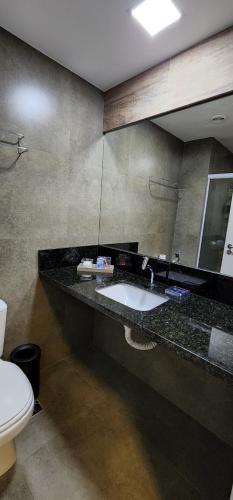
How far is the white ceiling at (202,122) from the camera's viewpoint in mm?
1241

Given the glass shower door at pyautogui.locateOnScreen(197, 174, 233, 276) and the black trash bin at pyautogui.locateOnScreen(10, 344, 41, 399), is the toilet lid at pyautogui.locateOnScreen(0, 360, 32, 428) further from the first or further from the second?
the glass shower door at pyautogui.locateOnScreen(197, 174, 233, 276)

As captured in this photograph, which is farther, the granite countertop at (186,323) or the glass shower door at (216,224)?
the glass shower door at (216,224)

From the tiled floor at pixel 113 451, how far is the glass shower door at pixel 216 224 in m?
1.06

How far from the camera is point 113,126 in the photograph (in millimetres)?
1762

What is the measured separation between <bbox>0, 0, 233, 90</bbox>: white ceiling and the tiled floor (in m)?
2.27

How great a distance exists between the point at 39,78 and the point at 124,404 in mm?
2267

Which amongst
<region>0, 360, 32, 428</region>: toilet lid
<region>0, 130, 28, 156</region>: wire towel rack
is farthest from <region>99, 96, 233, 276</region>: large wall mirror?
<region>0, 360, 32, 428</region>: toilet lid

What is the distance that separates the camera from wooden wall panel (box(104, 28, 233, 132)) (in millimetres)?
1121

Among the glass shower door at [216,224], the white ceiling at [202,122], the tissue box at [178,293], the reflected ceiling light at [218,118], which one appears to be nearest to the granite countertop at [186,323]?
the tissue box at [178,293]

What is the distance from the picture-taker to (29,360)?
147 centimetres

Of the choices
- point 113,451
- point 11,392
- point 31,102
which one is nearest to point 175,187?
point 31,102

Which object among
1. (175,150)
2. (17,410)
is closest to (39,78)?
(175,150)

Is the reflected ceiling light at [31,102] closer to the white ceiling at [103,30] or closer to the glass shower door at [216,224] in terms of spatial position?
the white ceiling at [103,30]

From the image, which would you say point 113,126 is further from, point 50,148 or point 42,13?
point 42,13
